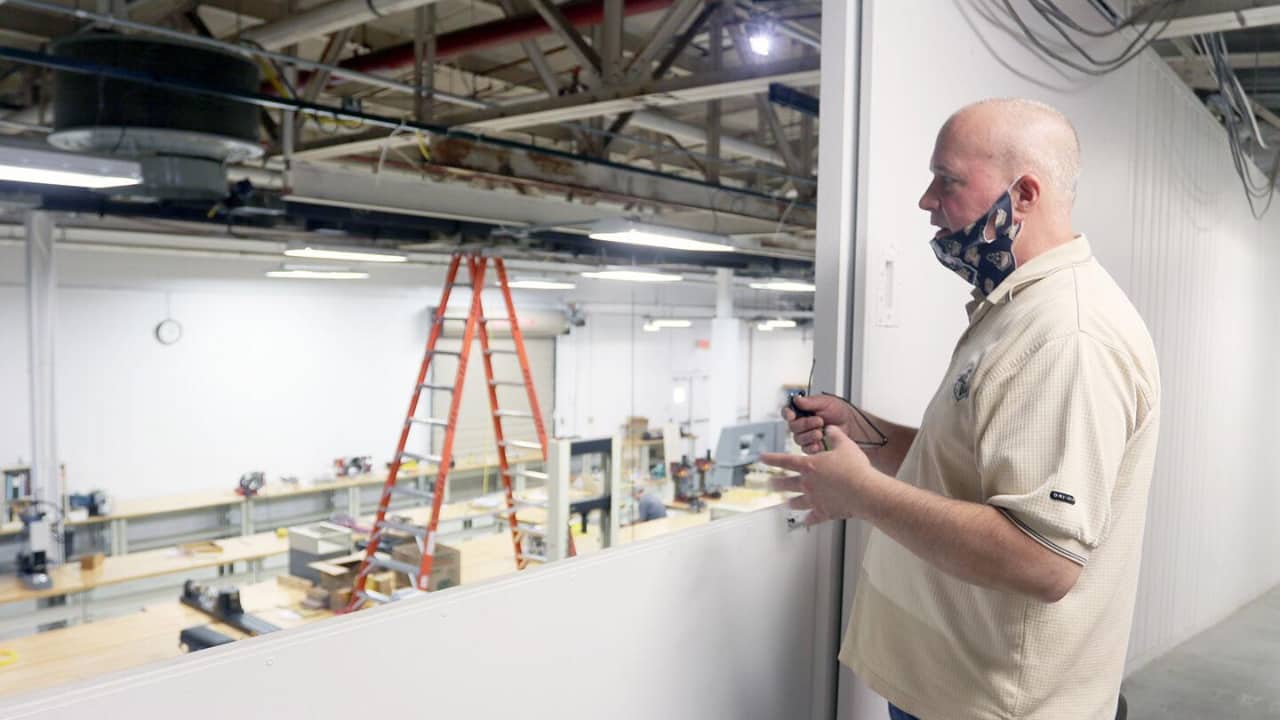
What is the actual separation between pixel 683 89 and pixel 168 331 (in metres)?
7.02

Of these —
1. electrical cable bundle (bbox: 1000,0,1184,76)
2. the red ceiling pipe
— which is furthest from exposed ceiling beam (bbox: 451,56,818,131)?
electrical cable bundle (bbox: 1000,0,1184,76)

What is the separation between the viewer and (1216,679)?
3.21 metres

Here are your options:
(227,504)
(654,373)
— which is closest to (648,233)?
(227,504)

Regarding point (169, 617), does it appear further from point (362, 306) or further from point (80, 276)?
point (362, 306)

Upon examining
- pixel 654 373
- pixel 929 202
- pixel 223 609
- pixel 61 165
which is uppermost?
pixel 61 165

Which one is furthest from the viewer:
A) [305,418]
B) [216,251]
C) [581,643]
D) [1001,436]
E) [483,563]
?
[305,418]

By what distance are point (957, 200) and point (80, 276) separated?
332 inches

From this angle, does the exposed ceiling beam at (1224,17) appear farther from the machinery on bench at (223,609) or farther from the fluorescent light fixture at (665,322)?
the fluorescent light fixture at (665,322)

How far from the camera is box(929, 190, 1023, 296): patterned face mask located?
→ 120 cm

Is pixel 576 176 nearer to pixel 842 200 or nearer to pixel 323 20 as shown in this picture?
pixel 323 20

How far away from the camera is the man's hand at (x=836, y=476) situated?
1119mm

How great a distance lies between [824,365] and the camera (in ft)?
5.86

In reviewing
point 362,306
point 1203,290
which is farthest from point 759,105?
point 362,306

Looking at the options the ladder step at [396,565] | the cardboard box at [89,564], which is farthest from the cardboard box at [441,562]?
the cardboard box at [89,564]
